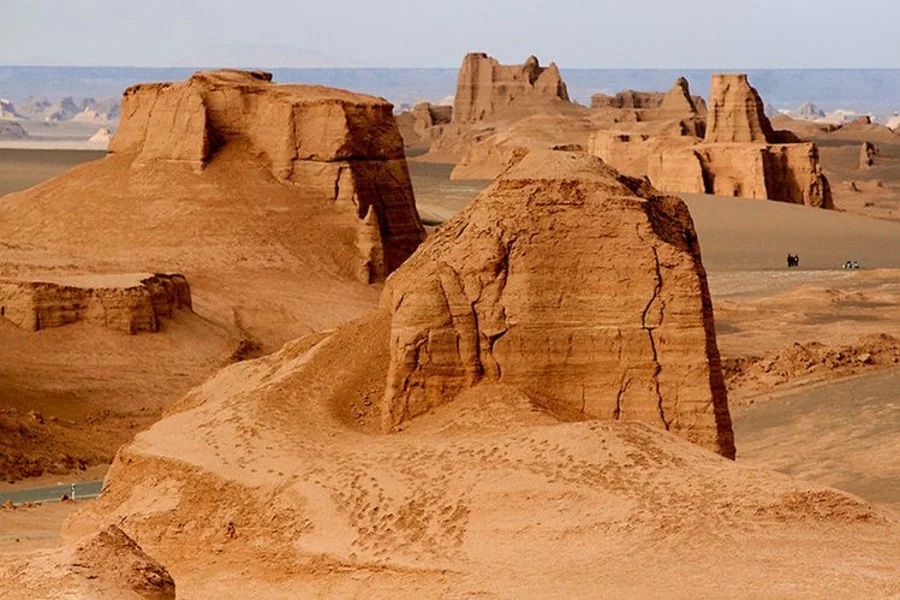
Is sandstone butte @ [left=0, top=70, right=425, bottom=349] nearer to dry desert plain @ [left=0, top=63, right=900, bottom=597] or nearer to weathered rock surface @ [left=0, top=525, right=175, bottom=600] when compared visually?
dry desert plain @ [left=0, top=63, right=900, bottom=597]

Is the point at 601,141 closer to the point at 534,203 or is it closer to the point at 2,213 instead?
the point at 2,213

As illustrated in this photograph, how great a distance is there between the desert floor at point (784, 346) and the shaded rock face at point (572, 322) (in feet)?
15.0

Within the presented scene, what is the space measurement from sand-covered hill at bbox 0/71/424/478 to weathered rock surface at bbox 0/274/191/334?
1.07 m

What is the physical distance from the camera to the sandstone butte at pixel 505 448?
13227 millimetres

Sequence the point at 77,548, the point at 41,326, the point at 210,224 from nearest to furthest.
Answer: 1. the point at 77,548
2. the point at 41,326
3. the point at 210,224

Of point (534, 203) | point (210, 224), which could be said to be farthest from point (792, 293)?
point (534, 203)

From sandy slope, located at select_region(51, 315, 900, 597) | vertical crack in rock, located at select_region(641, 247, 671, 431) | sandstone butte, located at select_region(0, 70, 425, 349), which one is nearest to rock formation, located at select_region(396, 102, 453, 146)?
sandstone butte, located at select_region(0, 70, 425, 349)

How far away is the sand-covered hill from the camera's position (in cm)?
3534

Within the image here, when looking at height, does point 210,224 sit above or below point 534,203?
below

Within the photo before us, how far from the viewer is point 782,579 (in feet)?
39.9

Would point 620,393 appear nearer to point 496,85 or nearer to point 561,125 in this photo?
point 561,125

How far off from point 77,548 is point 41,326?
63.3ft

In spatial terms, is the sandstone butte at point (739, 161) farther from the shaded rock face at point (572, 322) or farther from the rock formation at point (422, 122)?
the rock formation at point (422, 122)

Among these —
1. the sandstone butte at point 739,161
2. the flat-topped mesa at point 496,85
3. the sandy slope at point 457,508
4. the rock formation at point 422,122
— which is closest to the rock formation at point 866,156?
the flat-topped mesa at point 496,85
